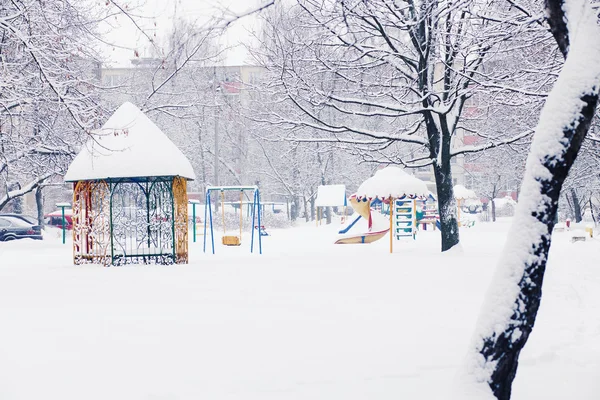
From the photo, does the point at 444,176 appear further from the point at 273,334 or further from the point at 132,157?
the point at 273,334

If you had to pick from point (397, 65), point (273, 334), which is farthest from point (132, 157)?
point (273, 334)

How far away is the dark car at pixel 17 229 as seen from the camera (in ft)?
77.2

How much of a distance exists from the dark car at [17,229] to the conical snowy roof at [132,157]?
9.86 meters

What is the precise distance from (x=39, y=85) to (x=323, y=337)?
9.72 meters

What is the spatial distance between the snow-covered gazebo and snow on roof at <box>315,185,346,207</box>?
22.3 meters

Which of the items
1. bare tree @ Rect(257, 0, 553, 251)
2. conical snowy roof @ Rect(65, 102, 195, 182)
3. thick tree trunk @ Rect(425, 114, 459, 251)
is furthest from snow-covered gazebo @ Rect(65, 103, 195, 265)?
thick tree trunk @ Rect(425, 114, 459, 251)

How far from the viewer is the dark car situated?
23516 millimetres

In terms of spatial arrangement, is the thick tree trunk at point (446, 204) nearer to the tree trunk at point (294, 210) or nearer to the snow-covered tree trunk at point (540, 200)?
the snow-covered tree trunk at point (540, 200)

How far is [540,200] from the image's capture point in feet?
14.8

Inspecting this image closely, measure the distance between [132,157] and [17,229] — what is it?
1131 cm

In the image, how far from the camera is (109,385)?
5172 mm

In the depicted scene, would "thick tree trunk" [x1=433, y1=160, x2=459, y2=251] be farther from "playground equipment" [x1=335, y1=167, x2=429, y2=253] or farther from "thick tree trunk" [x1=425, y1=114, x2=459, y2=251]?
"playground equipment" [x1=335, y1=167, x2=429, y2=253]

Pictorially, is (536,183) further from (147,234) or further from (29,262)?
(29,262)

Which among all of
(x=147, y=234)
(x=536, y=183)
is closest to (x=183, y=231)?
(x=147, y=234)
